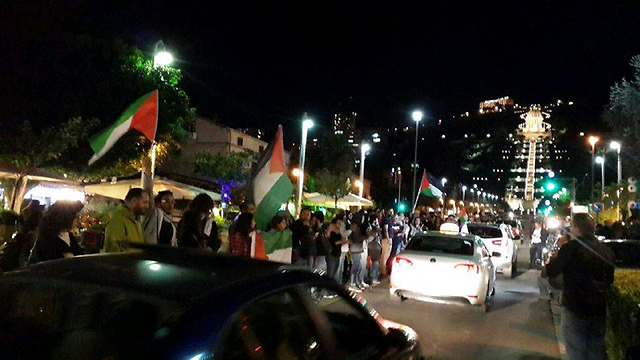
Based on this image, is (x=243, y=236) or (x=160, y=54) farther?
(x=160, y=54)

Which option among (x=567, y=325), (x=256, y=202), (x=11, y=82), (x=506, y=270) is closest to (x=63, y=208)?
(x=256, y=202)

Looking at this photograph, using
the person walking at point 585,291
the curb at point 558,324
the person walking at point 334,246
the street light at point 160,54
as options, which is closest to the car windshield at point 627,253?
the curb at point 558,324

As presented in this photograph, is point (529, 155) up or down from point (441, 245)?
up

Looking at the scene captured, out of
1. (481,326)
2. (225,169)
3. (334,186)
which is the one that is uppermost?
(225,169)

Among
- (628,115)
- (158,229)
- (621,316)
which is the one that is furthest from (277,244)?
(628,115)

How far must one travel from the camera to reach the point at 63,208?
623 centimetres

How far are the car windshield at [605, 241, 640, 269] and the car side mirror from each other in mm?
8108

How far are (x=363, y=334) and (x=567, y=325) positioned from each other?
8.87 feet

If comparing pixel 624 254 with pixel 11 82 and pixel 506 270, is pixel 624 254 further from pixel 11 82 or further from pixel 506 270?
pixel 11 82

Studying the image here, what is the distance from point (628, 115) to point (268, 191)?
1725 cm

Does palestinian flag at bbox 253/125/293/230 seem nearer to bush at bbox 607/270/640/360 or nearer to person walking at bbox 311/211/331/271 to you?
person walking at bbox 311/211/331/271

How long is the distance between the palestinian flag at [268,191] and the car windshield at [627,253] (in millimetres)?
6053

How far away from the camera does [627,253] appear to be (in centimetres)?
1099

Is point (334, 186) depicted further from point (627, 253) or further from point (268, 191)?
point (268, 191)
